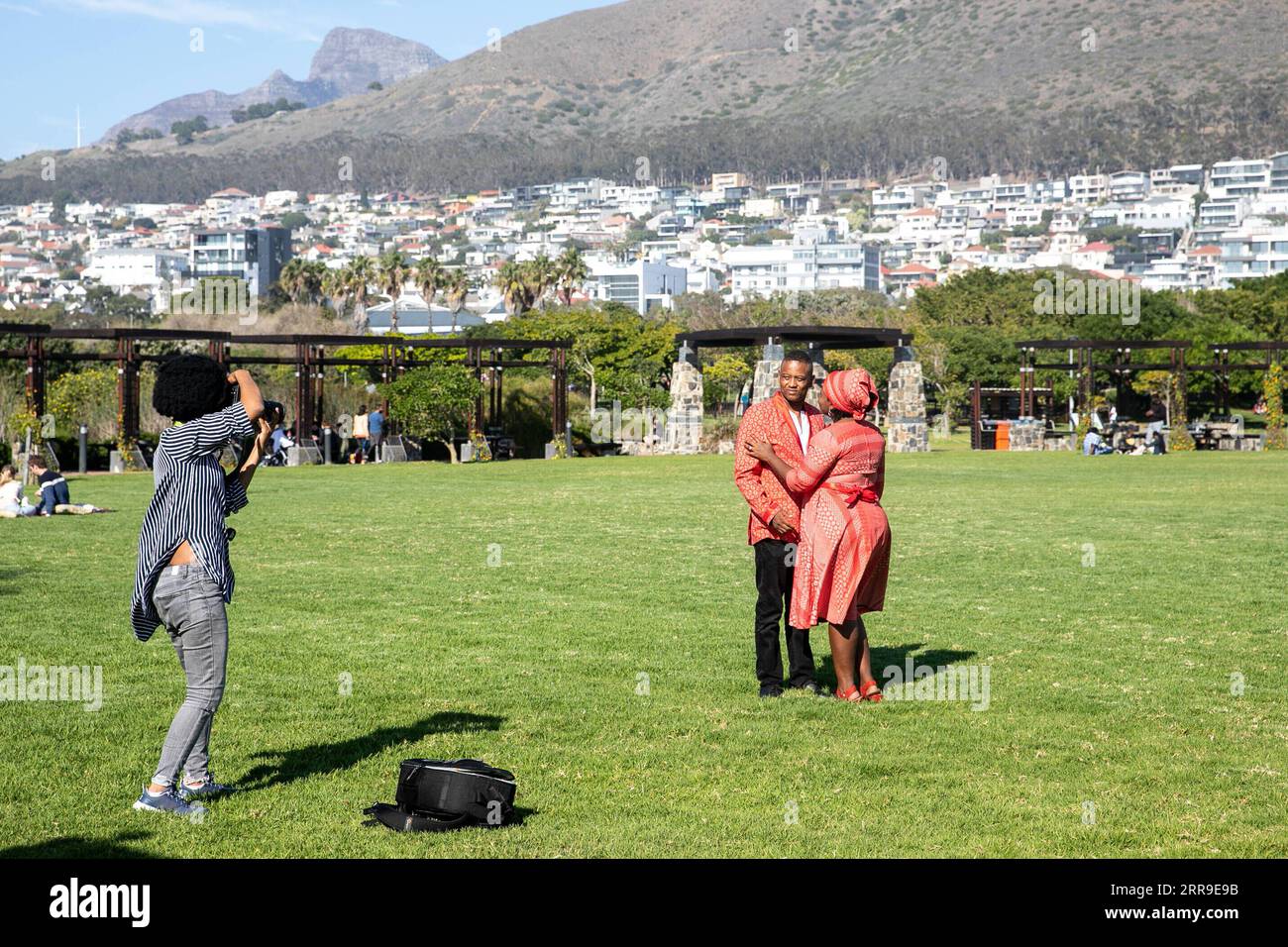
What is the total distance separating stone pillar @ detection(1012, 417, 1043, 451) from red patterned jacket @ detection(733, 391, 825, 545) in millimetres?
39194

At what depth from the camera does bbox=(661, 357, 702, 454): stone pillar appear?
44656mm

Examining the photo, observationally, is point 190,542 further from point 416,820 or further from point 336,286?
point 336,286

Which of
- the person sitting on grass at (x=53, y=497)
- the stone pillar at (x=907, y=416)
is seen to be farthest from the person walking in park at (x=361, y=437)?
the person sitting on grass at (x=53, y=497)

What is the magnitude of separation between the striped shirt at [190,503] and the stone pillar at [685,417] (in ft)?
125

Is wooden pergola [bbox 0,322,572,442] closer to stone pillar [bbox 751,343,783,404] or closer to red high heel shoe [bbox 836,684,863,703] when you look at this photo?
stone pillar [bbox 751,343,783,404]

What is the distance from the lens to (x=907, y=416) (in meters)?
44.9

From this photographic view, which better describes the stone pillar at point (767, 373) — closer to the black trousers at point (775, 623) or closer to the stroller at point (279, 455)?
the stroller at point (279, 455)

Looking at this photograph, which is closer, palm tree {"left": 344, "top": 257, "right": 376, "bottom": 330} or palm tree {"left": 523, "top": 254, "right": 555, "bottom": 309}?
palm tree {"left": 523, "top": 254, "right": 555, "bottom": 309}

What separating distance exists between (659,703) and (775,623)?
859 mm

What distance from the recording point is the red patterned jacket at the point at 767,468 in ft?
29.3

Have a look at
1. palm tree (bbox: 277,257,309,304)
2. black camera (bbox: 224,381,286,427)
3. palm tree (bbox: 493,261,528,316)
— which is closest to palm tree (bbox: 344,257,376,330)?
palm tree (bbox: 277,257,309,304)

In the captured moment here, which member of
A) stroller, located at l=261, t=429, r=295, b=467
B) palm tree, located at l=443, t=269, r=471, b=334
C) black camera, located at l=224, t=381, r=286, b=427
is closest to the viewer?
Result: black camera, located at l=224, t=381, r=286, b=427

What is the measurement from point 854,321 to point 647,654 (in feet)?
303

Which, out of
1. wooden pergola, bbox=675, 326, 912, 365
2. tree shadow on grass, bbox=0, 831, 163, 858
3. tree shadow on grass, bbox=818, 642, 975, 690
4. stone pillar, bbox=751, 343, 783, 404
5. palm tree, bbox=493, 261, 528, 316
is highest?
palm tree, bbox=493, 261, 528, 316
